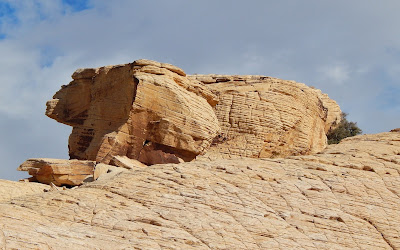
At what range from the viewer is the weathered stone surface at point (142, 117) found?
25203mm

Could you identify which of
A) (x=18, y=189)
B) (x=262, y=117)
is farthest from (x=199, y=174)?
(x=262, y=117)

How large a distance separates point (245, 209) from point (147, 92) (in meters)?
10.7

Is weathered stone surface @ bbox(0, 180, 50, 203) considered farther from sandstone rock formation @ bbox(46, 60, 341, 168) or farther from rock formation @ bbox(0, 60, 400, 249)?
sandstone rock formation @ bbox(46, 60, 341, 168)

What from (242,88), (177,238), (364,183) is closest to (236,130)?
(242,88)

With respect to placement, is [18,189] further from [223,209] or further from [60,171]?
→ [223,209]

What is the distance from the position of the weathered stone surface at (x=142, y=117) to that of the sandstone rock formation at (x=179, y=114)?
0.12ft

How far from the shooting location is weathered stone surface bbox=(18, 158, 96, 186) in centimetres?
2333

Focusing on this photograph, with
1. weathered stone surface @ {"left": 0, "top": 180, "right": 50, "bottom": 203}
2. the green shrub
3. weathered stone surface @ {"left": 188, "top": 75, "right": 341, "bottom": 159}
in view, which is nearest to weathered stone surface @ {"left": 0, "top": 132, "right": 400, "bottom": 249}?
weathered stone surface @ {"left": 0, "top": 180, "right": 50, "bottom": 203}

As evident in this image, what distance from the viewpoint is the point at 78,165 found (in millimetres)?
23703

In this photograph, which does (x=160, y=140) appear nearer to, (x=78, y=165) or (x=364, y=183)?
(x=78, y=165)

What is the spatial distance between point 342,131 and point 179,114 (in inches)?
588

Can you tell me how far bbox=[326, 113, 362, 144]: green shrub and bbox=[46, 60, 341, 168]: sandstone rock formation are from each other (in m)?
4.71

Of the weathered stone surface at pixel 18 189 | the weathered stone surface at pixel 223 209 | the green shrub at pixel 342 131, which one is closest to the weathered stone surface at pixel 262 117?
the green shrub at pixel 342 131

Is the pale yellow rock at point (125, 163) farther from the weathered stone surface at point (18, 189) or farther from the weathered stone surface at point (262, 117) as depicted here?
the weathered stone surface at point (262, 117)
